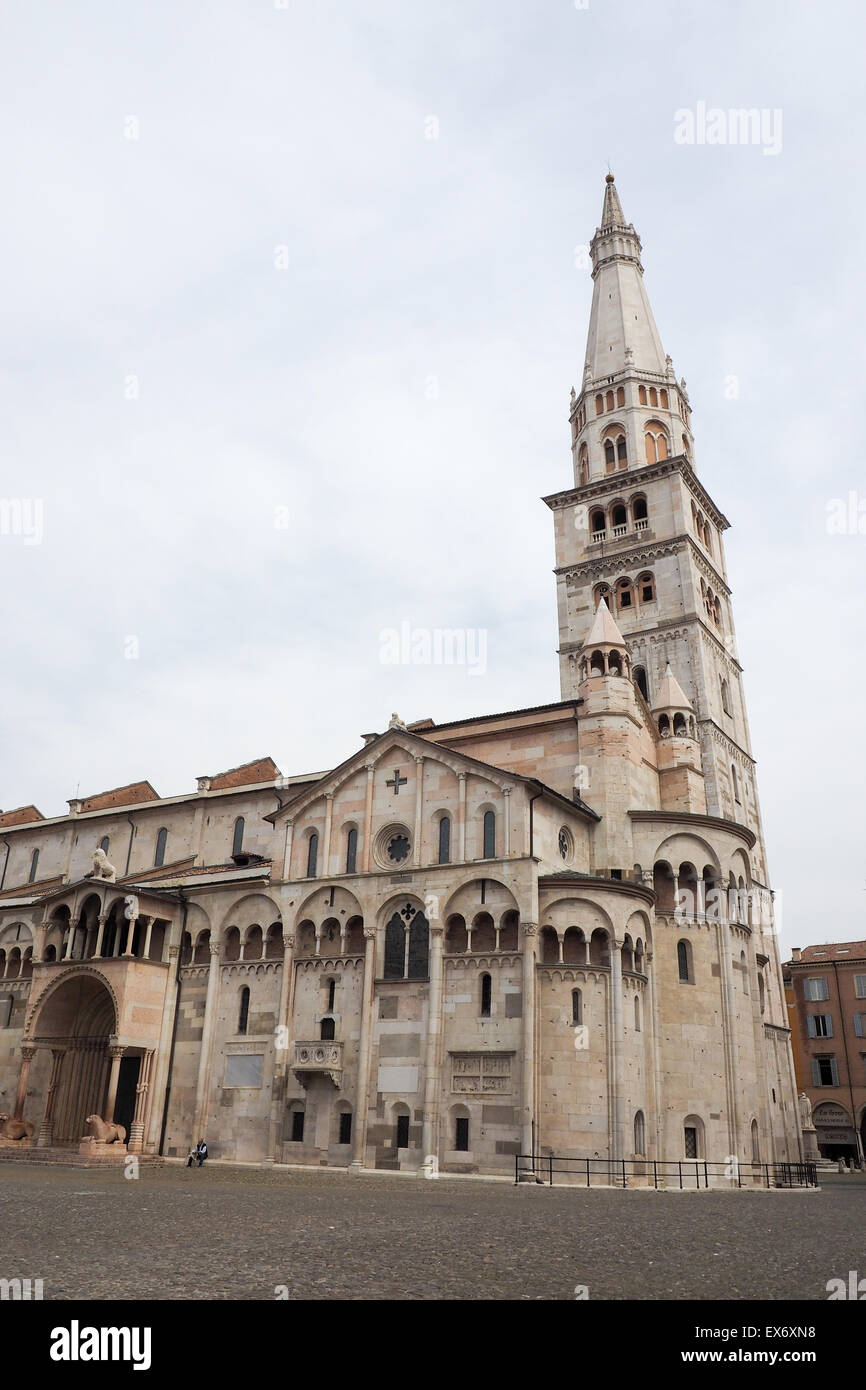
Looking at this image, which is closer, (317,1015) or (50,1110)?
(317,1015)

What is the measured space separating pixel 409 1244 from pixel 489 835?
23.0 m

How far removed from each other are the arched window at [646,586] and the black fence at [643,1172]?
2911cm

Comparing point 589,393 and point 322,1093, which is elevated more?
point 589,393

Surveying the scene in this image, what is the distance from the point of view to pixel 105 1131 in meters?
35.5

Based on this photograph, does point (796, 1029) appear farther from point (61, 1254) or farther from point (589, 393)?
point (61, 1254)

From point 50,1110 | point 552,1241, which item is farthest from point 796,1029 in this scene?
point 552,1241

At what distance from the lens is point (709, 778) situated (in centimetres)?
4788

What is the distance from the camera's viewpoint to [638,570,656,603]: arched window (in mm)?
53906

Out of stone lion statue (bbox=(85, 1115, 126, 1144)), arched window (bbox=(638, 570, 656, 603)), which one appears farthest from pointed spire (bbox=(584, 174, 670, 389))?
stone lion statue (bbox=(85, 1115, 126, 1144))

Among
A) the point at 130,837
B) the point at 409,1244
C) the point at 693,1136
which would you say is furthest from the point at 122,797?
the point at 409,1244

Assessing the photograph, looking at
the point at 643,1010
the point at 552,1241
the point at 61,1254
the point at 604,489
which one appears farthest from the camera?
the point at 604,489

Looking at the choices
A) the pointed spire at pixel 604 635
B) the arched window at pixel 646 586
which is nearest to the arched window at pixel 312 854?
the pointed spire at pixel 604 635
